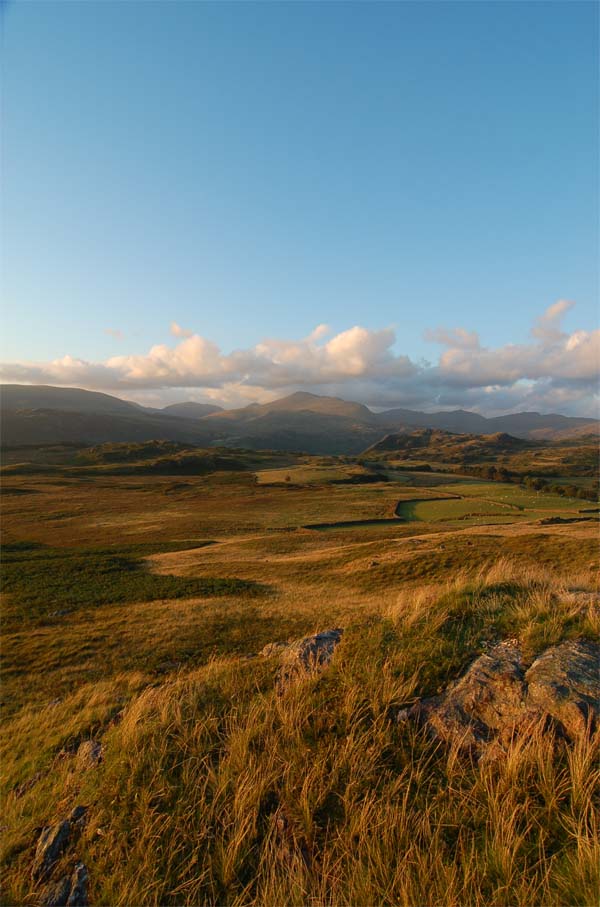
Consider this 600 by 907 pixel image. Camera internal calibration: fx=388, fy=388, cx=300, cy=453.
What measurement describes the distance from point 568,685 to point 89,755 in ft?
23.2

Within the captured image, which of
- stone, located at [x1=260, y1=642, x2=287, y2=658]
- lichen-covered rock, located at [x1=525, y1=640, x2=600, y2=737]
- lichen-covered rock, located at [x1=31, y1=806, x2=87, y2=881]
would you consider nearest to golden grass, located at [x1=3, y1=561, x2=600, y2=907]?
lichen-covered rock, located at [x1=31, y1=806, x2=87, y2=881]

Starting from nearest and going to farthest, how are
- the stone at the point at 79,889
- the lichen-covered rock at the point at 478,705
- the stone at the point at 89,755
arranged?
the stone at the point at 79,889
the lichen-covered rock at the point at 478,705
the stone at the point at 89,755

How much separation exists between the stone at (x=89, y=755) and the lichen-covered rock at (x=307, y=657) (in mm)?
2834

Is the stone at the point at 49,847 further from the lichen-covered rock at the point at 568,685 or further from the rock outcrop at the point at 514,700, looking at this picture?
the lichen-covered rock at the point at 568,685

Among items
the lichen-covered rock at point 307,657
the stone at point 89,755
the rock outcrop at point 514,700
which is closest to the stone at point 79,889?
the stone at point 89,755

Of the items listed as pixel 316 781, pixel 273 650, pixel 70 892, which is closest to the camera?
pixel 70 892

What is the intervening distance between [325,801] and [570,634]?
5.10m

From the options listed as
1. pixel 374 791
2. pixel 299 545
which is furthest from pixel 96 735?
pixel 299 545

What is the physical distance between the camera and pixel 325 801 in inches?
165

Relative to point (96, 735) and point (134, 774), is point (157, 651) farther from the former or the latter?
point (134, 774)

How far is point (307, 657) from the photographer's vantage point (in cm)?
759

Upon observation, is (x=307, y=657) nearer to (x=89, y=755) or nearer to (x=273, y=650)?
(x=273, y=650)

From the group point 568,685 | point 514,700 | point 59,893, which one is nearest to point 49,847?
point 59,893

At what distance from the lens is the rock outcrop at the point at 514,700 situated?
4762mm
